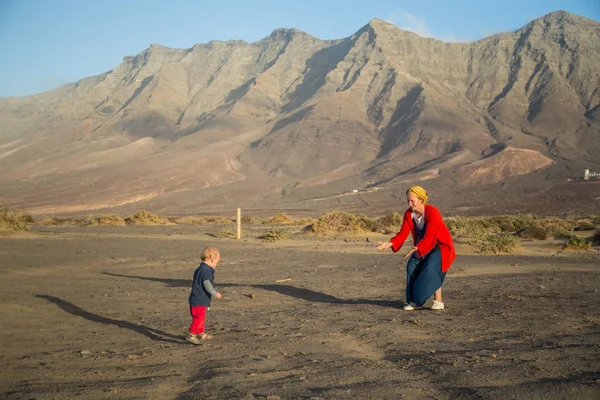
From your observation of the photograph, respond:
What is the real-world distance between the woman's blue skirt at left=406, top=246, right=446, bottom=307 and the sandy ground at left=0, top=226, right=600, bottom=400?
0.36 metres

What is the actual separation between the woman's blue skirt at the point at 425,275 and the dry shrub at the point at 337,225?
67.4 ft

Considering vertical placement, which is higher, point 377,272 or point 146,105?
point 146,105

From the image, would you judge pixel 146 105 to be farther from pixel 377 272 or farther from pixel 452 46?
pixel 377 272

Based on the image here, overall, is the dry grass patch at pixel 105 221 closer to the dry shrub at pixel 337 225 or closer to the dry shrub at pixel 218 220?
the dry shrub at pixel 218 220

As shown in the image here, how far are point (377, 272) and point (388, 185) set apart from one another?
8543 centimetres

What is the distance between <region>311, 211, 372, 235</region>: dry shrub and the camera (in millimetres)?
30422

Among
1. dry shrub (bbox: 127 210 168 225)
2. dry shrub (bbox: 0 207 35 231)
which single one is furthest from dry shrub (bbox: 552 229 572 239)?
dry shrub (bbox: 127 210 168 225)

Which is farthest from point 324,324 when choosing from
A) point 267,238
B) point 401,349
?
point 267,238

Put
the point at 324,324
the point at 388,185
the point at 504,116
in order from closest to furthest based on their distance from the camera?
the point at 324,324 < the point at 388,185 < the point at 504,116

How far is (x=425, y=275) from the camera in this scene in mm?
9172

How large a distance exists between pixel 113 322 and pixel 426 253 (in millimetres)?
4796

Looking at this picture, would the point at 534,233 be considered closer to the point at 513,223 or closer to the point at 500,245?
the point at 513,223

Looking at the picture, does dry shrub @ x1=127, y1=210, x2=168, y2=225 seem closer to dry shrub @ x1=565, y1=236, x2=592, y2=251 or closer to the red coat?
dry shrub @ x1=565, y1=236, x2=592, y2=251

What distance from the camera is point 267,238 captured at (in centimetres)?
2706
